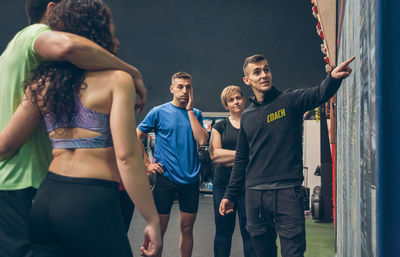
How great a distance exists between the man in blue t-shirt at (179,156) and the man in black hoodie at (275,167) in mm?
867

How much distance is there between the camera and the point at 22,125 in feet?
3.94

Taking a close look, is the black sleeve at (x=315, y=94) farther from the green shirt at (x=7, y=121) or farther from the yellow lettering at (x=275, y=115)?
the green shirt at (x=7, y=121)

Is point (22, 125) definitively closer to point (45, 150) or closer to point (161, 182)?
point (45, 150)

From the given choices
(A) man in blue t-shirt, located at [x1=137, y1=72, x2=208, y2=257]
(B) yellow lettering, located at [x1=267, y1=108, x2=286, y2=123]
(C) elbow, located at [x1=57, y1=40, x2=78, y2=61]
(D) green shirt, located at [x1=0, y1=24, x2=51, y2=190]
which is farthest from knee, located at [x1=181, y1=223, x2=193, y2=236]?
(C) elbow, located at [x1=57, y1=40, x2=78, y2=61]

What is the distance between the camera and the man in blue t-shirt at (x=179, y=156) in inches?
123

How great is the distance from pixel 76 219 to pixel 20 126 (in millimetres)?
322

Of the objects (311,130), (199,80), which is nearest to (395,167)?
(311,130)

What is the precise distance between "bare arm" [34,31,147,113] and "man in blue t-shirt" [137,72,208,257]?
1.98 metres

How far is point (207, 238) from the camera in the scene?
4.73m

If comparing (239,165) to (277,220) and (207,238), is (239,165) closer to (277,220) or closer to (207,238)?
(277,220)

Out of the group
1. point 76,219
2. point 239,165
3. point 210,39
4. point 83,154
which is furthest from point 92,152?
point 210,39

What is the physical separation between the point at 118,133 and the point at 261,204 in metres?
1.26

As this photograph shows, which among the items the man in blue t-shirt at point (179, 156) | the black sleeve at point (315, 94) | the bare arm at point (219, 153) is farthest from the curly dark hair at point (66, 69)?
the man in blue t-shirt at point (179, 156)

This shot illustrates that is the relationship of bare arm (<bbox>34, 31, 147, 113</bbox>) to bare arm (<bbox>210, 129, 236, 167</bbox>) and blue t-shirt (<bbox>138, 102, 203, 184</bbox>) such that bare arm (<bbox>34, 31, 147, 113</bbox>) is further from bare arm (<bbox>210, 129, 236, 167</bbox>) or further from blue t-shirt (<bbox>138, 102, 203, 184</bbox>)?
blue t-shirt (<bbox>138, 102, 203, 184</bbox>)
